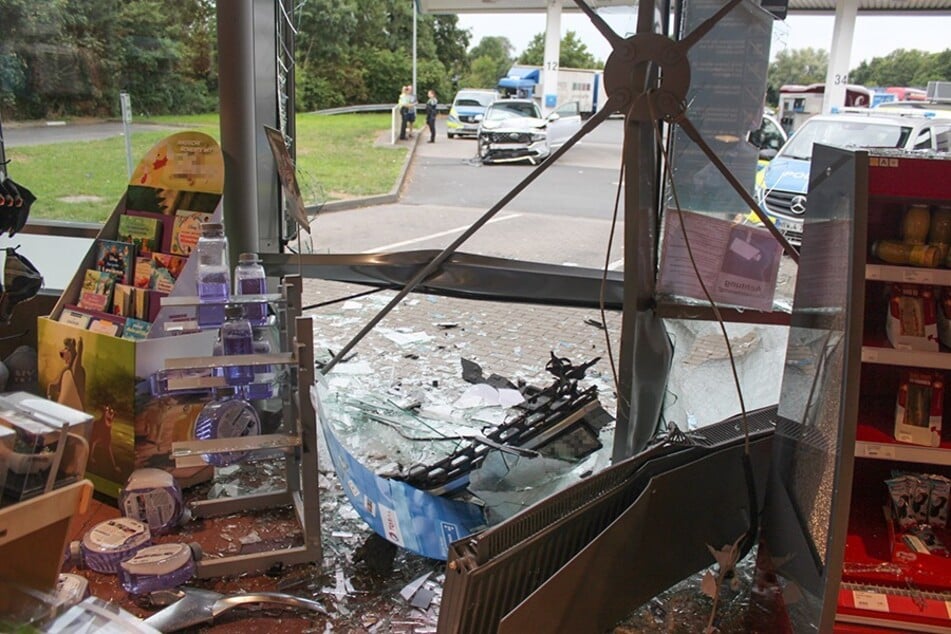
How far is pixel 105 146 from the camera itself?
3732 mm

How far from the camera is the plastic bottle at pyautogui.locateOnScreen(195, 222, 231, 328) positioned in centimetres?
250

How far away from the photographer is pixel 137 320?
2545mm

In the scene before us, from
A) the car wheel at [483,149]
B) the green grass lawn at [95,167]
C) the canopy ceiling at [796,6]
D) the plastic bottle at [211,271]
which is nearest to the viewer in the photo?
the plastic bottle at [211,271]

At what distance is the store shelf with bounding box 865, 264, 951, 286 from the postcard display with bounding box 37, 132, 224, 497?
6.63 feet

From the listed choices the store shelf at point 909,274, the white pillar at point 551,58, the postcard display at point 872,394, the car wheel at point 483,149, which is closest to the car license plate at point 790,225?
the white pillar at point 551,58

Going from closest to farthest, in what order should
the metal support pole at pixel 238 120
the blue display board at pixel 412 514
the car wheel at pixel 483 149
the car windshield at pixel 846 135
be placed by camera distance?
the blue display board at pixel 412 514
the metal support pole at pixel 238 120
the car windshield at pixel 846 135
the car wheel at pixel 483 149

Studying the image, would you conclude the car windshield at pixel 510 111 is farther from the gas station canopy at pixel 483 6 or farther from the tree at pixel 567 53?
the gas station canopy at pixel 483 6

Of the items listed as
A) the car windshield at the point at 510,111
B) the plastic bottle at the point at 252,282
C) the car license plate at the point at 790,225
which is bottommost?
the plastic bottle at the point at 252,282

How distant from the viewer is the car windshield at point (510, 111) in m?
4.98

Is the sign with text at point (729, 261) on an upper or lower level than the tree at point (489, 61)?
lower

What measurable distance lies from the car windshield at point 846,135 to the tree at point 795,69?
89 cm

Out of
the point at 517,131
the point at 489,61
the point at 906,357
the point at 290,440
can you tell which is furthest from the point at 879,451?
the point at 517,131

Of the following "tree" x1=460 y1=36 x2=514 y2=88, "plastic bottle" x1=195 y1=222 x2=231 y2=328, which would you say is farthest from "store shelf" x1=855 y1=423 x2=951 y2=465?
"tree" x1=460 y1=36 x2=514 y2=88

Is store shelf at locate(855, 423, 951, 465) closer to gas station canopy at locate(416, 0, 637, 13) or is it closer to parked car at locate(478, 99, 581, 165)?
gas station canopy at locate(416, 0, 637, 13)
